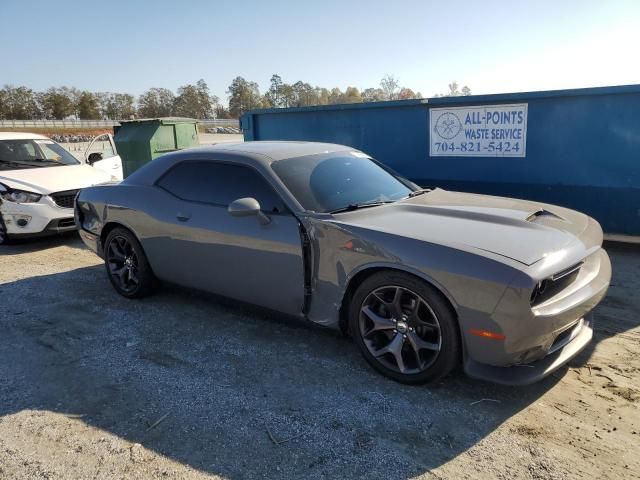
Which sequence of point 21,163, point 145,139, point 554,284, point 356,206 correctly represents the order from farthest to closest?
point 145,139 < point 21,163 < point 356,206 < point 554,284

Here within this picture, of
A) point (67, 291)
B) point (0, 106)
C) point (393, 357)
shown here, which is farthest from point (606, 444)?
point (0, 106)

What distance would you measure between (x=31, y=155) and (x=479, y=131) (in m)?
7.08

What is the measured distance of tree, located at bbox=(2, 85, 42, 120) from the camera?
87.9m

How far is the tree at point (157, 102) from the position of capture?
4112 inches

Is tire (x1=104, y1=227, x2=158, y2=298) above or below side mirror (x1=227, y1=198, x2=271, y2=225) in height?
below

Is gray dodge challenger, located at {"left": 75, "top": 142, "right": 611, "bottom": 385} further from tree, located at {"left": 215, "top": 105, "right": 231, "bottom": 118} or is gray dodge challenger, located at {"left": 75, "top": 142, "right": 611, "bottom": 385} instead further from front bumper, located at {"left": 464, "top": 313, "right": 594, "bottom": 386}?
tree, located at {"left": 215, "top": 105, "right": 231, "bottom": 118}

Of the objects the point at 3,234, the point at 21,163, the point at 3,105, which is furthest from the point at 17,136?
the point at 3,105

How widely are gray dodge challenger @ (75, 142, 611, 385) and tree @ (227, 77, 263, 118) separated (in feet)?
391

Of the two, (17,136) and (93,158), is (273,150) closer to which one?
(93,158)

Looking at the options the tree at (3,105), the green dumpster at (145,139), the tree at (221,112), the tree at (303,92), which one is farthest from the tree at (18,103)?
the green dumpster at (145,139)

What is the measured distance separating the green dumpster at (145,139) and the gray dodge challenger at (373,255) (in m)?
6.70

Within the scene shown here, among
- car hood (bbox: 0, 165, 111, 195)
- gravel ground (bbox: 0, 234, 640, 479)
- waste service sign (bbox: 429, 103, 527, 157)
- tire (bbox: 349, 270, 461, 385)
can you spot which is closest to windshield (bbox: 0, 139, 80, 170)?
car hood (bbox: 0, 165, 111, 195)

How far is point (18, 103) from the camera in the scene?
8931 centimetres

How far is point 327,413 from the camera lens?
2961mm
